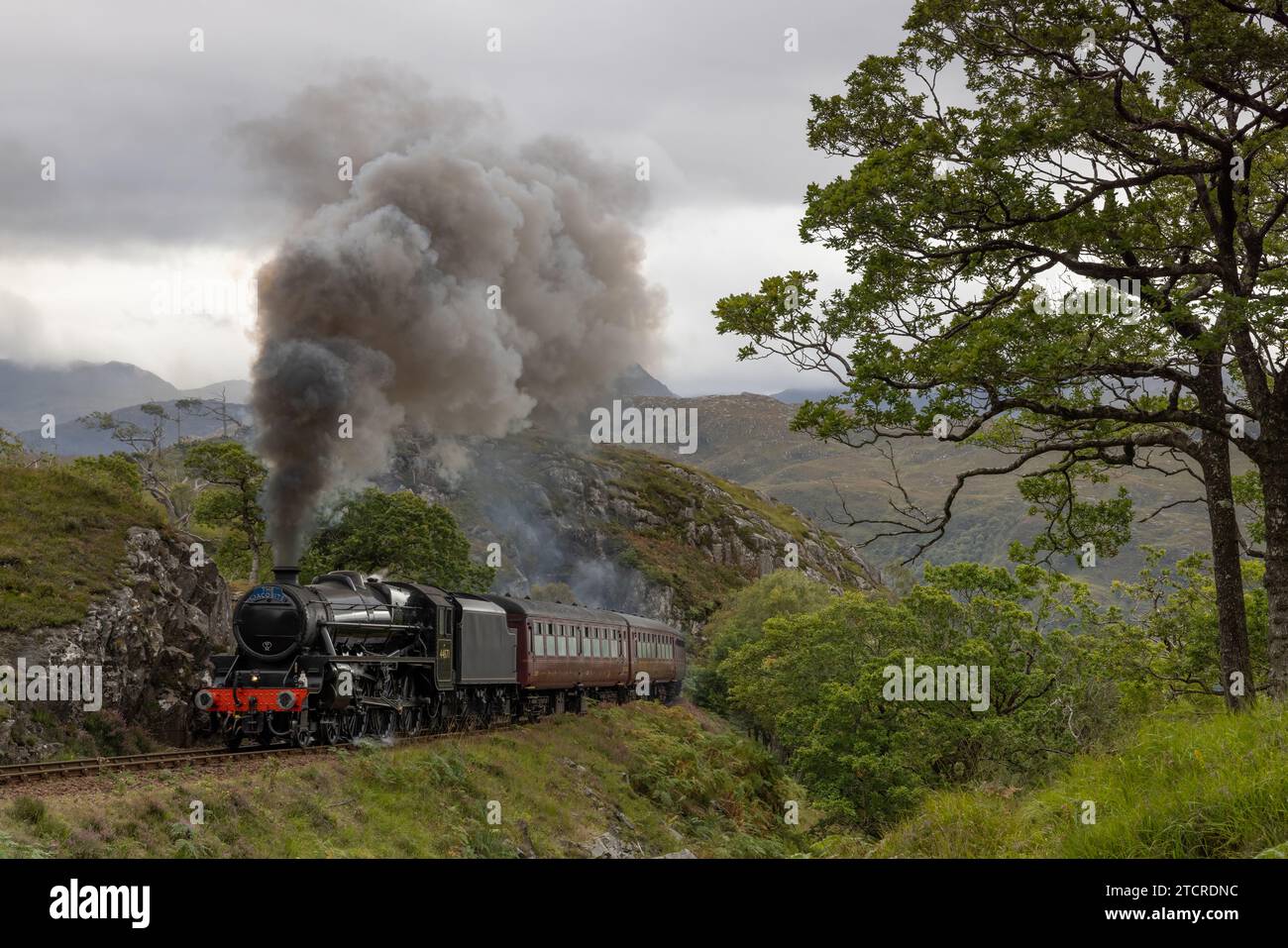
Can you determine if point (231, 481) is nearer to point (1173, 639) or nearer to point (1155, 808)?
point (1173, 639)

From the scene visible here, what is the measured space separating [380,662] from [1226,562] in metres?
14.6

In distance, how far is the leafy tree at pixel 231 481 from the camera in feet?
166

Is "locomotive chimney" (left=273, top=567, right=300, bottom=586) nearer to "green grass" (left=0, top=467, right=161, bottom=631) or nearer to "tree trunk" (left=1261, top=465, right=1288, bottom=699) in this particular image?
"green grass" (left=0, top=467, right=161, bottom=631)

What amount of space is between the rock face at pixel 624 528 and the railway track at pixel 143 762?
3120 inches

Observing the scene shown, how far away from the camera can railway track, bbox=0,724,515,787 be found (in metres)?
14.8

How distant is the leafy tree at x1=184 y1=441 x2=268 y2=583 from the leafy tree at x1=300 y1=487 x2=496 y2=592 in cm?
377

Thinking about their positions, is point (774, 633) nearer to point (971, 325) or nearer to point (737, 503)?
point (971, 325)

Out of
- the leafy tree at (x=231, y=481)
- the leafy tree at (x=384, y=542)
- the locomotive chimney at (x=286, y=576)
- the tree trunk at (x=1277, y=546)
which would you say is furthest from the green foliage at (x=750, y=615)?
the tree trunk at (x=1277, y=546)

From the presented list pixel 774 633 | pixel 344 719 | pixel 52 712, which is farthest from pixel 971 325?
pixel 774 633

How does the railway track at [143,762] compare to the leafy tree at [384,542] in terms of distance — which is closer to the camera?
the railway track at [143,762]

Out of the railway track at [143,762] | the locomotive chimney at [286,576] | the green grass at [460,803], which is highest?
the locomotive chimney at [286,576]

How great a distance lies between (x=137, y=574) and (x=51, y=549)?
5.67 feet

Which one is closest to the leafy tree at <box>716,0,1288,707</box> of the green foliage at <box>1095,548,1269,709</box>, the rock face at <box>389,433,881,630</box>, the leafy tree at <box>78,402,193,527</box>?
the green foliage at <box>1095,548,1269,709</box>

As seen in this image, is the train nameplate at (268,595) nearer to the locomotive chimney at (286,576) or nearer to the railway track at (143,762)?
the locomotive chimney at (286,576)
